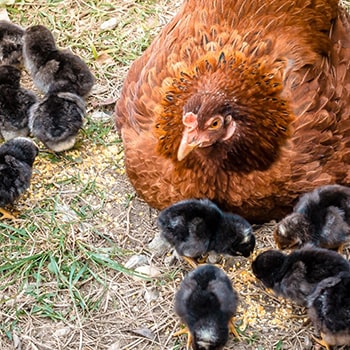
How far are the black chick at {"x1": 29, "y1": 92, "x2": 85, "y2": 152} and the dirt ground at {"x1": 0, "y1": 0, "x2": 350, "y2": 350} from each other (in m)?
0.14

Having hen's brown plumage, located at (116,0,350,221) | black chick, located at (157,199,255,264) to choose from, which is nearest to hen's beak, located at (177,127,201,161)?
hen's brown plumage, located at (116,0,350,221)

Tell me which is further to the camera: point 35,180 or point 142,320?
point 35,180

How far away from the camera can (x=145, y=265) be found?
156 inches

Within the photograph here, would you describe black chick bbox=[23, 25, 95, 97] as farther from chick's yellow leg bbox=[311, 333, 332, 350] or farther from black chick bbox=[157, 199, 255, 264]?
chick's yellow leg bbox=[311, 333, 332, 350]

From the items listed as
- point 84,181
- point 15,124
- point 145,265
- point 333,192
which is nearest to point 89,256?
point 145,265

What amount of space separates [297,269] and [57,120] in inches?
64.3

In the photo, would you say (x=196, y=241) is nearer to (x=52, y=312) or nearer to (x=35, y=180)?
(x=52, y=312)

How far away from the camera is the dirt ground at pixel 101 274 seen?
366cm

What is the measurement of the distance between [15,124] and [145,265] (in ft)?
3.87

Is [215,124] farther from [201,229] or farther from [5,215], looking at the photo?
[5,215]

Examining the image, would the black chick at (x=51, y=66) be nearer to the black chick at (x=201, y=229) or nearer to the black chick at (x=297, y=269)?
the black chick at (x=201, y=229)

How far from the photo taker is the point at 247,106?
3561 mm

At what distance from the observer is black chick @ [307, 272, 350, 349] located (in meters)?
3.28

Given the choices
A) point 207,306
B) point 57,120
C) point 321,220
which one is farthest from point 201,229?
point 57,120
